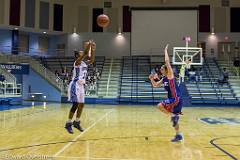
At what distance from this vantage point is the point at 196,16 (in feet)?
111

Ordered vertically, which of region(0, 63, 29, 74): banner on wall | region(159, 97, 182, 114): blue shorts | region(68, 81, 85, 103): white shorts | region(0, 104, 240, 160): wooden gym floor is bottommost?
region(0, 104, 240, 160): wooden gym floor

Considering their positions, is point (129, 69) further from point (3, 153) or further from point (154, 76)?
point (3, 153)

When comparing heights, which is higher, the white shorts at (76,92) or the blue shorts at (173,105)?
the white shorts at (76,92)

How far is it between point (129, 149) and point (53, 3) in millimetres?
29167

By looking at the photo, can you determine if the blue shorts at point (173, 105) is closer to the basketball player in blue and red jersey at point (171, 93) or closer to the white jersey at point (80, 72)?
the basketball player in blue and red jersey at point (171, 93)

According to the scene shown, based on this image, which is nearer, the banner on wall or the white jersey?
the white jersey

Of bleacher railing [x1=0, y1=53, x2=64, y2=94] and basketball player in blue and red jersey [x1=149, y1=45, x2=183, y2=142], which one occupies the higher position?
bleacher railing [x1=0, y1=53, x2=64, y2=94]

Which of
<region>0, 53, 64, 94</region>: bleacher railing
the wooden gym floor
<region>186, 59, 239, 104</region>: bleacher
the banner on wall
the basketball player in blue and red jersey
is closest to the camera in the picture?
the wooden gym floor

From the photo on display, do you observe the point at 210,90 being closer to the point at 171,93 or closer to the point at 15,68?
the point at 15,68

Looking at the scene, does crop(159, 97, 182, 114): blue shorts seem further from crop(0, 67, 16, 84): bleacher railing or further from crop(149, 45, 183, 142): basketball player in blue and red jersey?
crop(0, 67, 16, 84): bleacher railing

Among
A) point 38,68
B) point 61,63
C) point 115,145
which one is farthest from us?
point 61,63

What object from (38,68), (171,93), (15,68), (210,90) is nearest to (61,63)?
(38,68)

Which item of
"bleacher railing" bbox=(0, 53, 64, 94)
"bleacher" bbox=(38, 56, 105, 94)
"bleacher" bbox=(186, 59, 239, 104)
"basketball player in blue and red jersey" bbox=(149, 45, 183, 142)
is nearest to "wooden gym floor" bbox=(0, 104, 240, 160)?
"basketball player in blue and red jersey" bbox=(149, 45, 183, 142)

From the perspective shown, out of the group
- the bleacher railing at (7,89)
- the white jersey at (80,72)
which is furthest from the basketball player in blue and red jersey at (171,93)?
the bleacher railing at (7,89)
